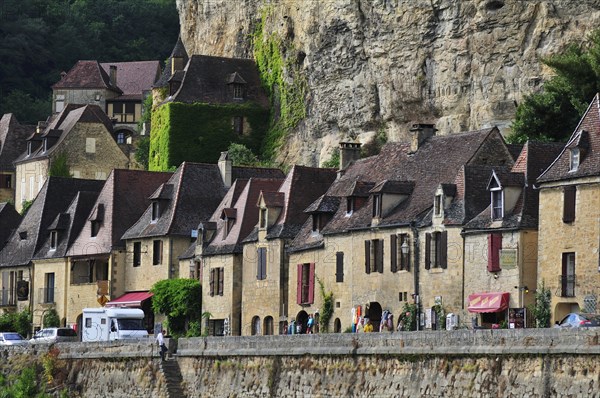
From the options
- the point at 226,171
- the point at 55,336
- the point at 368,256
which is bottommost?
the point at 55,336

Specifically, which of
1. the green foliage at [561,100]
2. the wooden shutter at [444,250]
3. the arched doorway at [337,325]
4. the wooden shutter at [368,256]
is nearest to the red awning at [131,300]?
the arched doorway at [337,325]

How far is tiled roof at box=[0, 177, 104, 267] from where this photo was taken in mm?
87062

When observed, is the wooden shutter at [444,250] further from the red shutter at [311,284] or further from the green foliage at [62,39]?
the green foliage at [62,39]

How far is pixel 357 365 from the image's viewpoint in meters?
48.8

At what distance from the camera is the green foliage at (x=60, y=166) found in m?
108

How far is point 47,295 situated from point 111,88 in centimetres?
4962

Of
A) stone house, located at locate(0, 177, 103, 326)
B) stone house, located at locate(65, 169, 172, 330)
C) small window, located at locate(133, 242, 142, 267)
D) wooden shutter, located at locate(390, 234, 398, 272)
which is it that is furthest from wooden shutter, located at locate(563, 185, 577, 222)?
stone house, located at locate(0, 177, 103, 326)

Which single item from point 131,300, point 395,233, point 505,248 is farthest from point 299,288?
point 505,248

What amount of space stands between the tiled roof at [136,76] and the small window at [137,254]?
53.0 meters

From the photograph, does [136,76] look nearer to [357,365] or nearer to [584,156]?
[584,156]

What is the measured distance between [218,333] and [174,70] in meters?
34.7

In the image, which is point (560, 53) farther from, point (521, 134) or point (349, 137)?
point (349, 137)

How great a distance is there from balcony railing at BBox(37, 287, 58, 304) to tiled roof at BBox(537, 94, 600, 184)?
35.5m

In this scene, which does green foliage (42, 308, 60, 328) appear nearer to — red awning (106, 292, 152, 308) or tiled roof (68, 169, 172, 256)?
tiled roof (68, 169, 172, 256)
